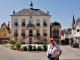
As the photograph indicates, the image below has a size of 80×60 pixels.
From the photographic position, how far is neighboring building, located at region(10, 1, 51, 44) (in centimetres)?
6072

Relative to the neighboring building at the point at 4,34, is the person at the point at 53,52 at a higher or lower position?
lower

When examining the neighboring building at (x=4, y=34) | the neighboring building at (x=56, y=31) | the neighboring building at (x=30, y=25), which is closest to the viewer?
the neighboring building at (x=30, y=25)

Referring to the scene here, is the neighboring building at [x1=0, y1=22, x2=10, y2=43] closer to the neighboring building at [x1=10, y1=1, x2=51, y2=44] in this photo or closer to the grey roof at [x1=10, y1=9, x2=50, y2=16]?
the neighboring building at [x1=10, y1=1, x2=51, y2=44]

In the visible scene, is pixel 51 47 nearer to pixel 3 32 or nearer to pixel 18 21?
pixel 18 21

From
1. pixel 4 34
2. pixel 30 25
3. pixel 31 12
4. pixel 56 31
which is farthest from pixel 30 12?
pixel 4 34

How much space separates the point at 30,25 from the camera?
6103 cm

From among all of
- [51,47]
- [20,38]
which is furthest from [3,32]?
[51,47]

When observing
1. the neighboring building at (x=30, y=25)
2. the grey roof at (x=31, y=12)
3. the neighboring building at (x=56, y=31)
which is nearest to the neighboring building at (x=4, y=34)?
the neighboring building at (x=30, y=25)

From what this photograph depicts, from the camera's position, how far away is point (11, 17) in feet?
199

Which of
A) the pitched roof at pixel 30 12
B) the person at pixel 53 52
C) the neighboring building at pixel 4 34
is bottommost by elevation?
the person at pixel 53 52

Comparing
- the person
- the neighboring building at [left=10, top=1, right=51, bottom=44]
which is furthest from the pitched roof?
the person

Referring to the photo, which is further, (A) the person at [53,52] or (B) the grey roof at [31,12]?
(B) the grey roof at [31,12]

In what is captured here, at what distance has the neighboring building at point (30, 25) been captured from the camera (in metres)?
60.7

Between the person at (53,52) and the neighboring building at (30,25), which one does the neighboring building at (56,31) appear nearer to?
the neighboring building at (30,25)
